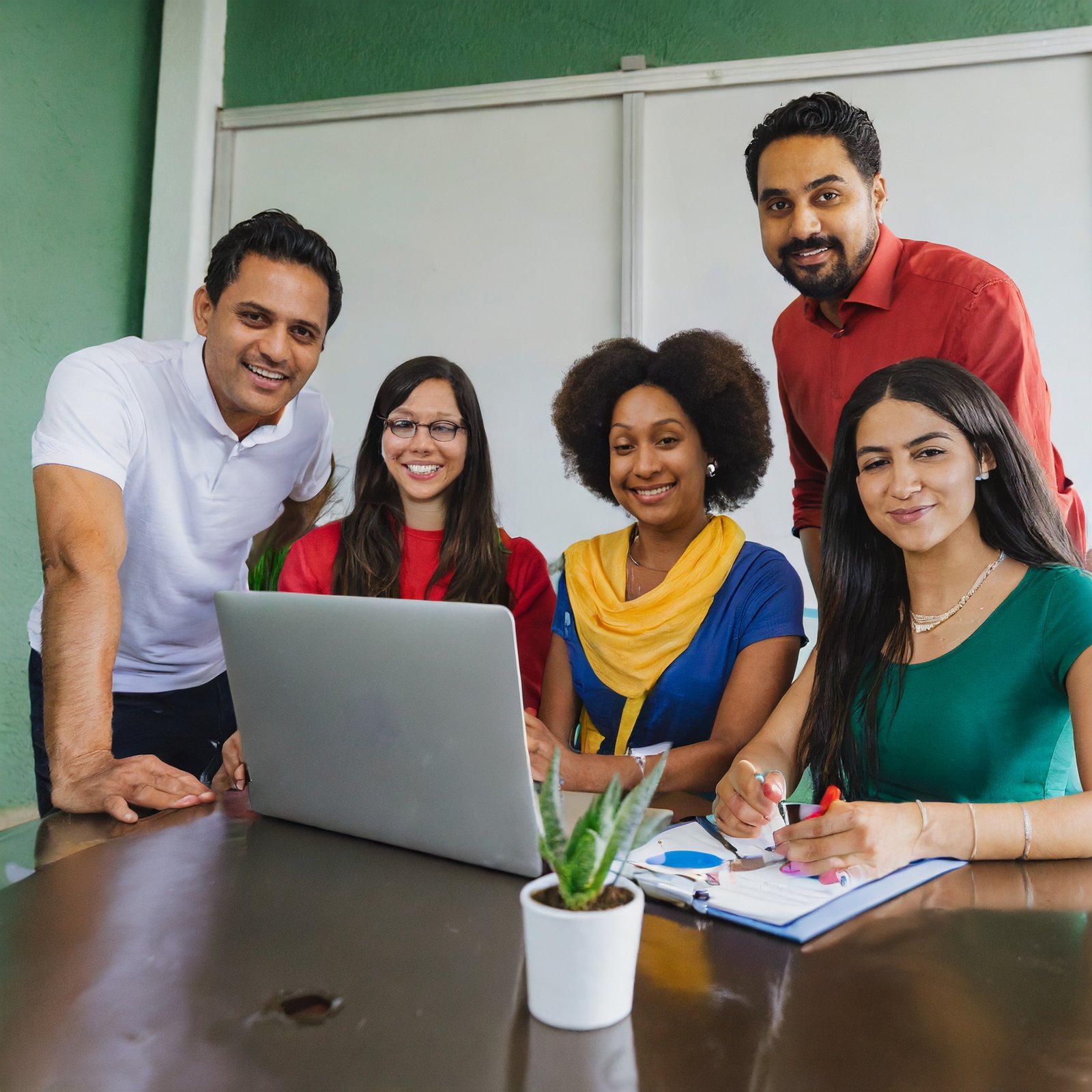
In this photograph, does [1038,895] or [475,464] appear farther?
[475,464]

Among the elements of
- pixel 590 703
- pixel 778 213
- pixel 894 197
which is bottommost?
pixel 590 703

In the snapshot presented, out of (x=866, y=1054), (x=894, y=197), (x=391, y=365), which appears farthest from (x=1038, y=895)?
(x=391, y=365)

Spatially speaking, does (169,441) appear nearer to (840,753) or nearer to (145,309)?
(840,753)

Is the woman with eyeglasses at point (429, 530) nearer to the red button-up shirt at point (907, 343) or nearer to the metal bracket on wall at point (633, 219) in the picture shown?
the red button-up shirt at point (907, 343)

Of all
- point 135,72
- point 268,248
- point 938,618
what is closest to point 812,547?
point 938,618

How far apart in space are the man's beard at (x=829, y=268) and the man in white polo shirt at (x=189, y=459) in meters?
0.91

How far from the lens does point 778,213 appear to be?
1921 mm

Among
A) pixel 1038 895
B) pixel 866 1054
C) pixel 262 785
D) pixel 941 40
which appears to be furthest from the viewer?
pixel 941 40

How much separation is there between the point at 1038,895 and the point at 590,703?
37.6 inches

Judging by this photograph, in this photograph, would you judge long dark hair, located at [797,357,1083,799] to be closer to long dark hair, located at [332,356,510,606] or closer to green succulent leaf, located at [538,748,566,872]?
long dark hair, located at [332,356,510,606]

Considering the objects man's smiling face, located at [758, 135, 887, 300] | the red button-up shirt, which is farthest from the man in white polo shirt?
the red button-up shirt

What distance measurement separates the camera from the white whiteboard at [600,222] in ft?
9.35

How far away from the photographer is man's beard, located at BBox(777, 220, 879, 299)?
1886 millimetres

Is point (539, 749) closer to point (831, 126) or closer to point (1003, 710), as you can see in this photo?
point (1003, 710)
